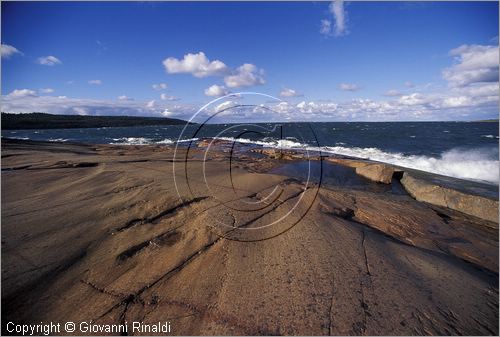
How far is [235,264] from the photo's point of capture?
3.39 m

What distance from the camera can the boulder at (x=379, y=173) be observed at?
39.9ft

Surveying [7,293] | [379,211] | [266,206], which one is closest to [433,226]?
[379,211]

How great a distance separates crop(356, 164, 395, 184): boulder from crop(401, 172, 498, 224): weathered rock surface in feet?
5.00

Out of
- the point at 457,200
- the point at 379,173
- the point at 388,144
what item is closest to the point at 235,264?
the point at 457,200

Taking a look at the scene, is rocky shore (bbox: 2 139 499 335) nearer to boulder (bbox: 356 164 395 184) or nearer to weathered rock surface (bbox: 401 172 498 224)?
weathered rock surface (bbox: 401 172 498 224)

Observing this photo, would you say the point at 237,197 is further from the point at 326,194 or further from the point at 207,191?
the point at 326,194

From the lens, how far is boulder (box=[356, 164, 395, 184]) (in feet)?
39.9

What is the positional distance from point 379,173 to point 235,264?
444 inches

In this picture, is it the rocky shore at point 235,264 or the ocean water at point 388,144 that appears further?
the ocean water at point 388,144

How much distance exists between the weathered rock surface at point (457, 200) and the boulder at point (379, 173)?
152cm

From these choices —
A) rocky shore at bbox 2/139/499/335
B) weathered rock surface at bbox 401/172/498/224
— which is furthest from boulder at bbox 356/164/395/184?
rocky shore at bbox 2/139/499/335

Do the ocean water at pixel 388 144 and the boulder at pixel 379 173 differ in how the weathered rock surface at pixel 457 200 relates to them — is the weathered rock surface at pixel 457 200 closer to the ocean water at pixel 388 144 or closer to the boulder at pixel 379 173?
the boulder at pixel 379 173

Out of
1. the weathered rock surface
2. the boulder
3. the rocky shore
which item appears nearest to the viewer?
the rocky shore

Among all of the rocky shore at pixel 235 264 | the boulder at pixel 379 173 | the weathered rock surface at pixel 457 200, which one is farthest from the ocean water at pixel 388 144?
the weathered rock surface at pixel 457 200
